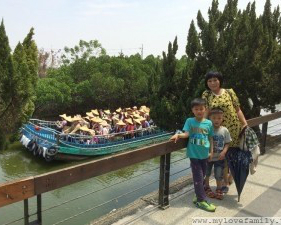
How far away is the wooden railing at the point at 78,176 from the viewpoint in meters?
2.36

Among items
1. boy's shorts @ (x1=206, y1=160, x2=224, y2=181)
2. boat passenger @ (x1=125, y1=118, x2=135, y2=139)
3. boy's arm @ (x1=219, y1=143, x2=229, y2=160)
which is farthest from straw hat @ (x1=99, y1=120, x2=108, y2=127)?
boy's arm @ (x1=219, y1=143, x2=229, y2=160)

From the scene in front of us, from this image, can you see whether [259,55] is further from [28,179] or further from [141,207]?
[28,179]

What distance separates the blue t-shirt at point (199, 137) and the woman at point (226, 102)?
30 cm

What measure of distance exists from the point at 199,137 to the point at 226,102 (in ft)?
1.77

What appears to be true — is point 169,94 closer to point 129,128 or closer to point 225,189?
point 225,189

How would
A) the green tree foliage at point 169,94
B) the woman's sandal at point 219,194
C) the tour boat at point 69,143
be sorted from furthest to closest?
the tour boat at point 69,143 → the green tree foliage at point 169,94 → the woman's sandal at point 219,194

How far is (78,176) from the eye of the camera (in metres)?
2.80

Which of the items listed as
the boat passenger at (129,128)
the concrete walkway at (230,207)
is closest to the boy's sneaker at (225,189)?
the concrete walkway at (230,207)

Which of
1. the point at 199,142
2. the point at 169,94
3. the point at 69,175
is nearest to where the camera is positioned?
the point at 69,175

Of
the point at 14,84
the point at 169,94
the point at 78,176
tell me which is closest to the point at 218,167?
the point at 78,176

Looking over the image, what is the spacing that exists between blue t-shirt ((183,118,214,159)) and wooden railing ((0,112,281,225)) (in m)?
0.19

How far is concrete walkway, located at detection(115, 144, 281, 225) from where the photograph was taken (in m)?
3.48

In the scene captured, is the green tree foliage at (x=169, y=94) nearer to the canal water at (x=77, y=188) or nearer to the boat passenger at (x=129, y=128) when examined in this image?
the canal water at (x=77, y=188)

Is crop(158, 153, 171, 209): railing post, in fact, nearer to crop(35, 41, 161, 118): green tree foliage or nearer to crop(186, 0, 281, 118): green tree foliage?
crop(186, 0, 281, 118): green tree foliage
